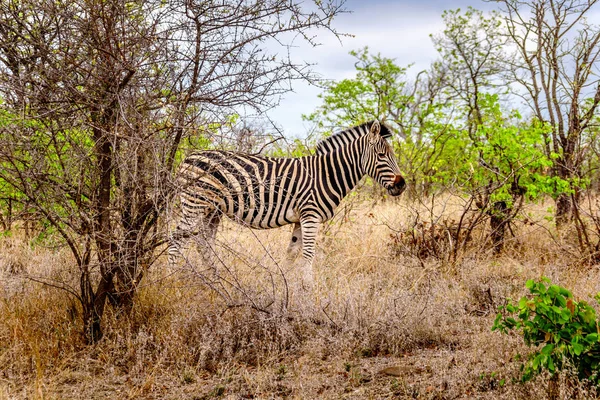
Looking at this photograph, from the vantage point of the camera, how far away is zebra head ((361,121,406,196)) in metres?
7.14

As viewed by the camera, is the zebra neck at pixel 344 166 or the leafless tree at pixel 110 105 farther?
the zebra neck at pixel 344 166

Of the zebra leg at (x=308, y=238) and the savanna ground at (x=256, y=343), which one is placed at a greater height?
the zebra leg at (x=308, y=238)

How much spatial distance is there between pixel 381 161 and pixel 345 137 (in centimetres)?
56

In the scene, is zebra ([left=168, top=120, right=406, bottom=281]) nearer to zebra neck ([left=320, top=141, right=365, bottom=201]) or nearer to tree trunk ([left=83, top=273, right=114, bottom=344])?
zebra neck ([left=320, top=141, right=365, bottom=201])

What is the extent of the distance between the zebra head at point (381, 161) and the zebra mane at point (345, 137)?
86mm

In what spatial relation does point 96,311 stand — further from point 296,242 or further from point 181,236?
point 296,242

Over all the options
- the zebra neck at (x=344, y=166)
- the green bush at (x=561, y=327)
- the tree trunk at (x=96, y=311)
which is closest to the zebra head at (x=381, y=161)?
the zebra neck at (x=344, y=166)

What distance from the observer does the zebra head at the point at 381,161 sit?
7141mm

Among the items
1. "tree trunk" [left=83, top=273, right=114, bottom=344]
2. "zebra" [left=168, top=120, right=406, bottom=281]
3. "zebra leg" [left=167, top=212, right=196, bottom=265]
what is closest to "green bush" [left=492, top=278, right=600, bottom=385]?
"zebra leg" [left=167, top=212, right=196, bottom=265]

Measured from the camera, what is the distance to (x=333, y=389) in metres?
3.81

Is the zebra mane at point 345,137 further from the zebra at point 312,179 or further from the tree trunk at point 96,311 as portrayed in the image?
the tree trunk at point 96,311

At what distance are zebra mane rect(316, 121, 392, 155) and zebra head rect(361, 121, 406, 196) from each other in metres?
0.09

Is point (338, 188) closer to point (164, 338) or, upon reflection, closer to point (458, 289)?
point (458, 289)

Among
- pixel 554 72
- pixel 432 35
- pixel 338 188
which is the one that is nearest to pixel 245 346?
pixel 338 188
